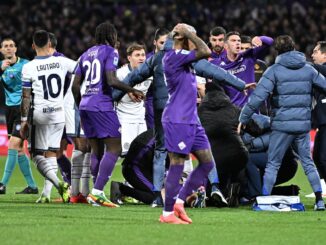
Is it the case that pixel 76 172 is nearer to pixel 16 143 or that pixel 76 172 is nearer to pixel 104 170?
pixel 104 170

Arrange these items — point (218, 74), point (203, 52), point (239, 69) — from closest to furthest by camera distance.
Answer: point (203, 52)
point (218, 74)
point (239, 69)

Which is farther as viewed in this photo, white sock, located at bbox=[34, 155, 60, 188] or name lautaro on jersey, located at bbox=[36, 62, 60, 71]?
name lautaro on jersey, located at bbox=[36, 62, 60, 71]

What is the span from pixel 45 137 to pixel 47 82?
74 cm

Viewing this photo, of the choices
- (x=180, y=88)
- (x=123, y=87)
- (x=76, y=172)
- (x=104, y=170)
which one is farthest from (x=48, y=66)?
(x=180, y=88)

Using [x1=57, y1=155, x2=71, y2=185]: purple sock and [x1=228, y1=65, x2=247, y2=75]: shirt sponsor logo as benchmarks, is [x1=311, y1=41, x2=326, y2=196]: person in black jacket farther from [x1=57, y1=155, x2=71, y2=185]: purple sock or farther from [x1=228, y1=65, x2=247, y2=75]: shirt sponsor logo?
[x1=57, y1=155, x2=71, y2=185]: purple sock

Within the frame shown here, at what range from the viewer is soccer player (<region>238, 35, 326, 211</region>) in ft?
39.5

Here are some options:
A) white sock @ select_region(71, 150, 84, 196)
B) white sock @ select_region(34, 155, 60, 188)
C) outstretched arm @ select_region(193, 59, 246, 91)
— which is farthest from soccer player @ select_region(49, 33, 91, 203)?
outstretched arm @ select_region(193, 59, 246, 91)

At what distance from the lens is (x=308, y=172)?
1216 cm

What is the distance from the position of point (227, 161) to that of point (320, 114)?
1565mm

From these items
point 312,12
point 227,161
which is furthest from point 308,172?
point 312,12

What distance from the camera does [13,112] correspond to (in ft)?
52.0

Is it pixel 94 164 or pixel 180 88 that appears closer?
pixel 180 88

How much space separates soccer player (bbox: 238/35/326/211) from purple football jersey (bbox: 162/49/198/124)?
1.84 m

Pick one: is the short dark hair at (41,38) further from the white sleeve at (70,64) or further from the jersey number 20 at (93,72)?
the jersey number 20 at (93,72)
